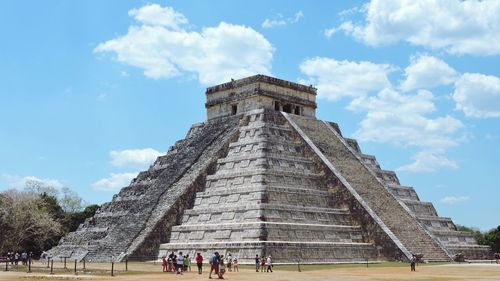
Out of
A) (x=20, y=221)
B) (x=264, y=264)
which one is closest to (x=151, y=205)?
(x=20, y=221)

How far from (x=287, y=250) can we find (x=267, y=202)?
289cm

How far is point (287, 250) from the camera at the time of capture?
89.4 feet

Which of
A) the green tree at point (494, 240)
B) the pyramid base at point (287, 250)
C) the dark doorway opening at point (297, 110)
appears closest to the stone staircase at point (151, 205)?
the pyramid base at point (287, 250)

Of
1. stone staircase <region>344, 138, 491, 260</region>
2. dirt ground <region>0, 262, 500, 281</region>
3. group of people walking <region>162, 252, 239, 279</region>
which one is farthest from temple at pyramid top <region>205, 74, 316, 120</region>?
group of people walking <region>162, 252, 239, 279</region>

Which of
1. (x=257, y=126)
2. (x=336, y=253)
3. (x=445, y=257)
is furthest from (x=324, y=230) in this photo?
(x=257, y=126)

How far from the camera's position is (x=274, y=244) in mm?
26875

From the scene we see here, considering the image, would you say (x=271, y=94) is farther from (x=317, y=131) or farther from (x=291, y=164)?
(x=291, y=164)

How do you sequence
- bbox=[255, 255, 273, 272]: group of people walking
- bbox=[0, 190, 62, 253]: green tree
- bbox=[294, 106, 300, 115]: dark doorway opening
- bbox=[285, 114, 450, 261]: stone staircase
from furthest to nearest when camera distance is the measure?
bbox=[294, 106, 300, 115]: dark doorway opening < bbox=[0, 190, 62, 253]: green tree < bbox=[285, 114, 450, 261]: stone staircase < bbox=[255, 255, 273, 272]: group of people walking

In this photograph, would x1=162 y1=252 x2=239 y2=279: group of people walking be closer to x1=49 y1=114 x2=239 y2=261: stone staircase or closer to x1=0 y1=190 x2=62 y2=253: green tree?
x1=49 y1=114 x2=239 y2=261: stone staircase

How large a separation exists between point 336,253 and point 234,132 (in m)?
10.8

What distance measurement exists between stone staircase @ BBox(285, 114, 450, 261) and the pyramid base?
1.67 meters

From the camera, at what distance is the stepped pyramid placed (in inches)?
1137

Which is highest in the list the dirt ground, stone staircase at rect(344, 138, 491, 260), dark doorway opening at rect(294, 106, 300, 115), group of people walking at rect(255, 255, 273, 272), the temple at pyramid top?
the temple at pyramid top

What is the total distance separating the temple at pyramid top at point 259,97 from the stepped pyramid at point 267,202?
8 centimetres
